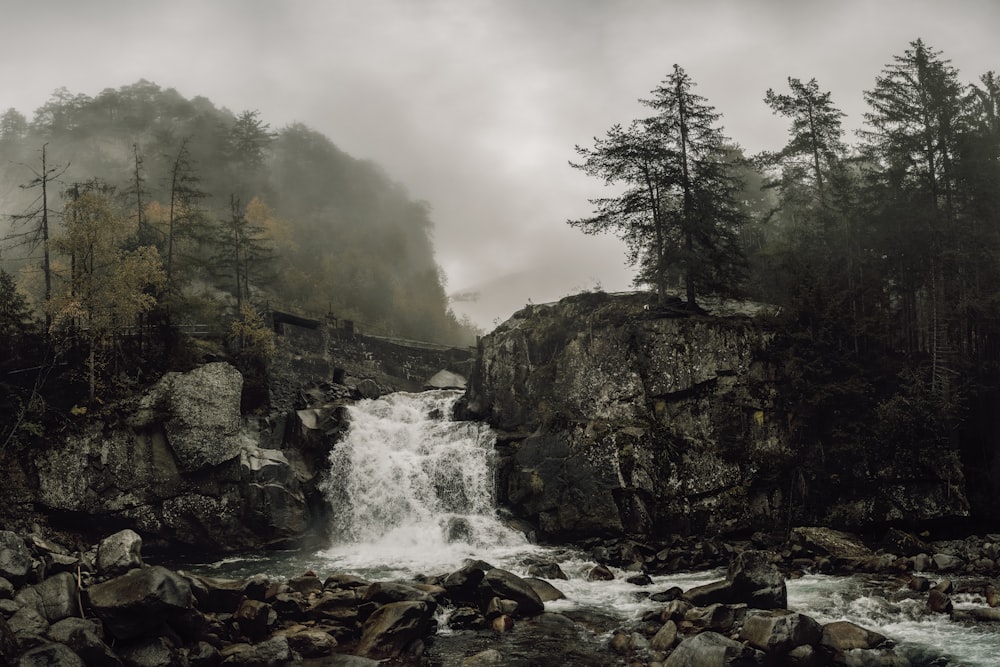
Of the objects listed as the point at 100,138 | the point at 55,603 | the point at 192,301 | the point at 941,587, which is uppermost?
the point at 100,138

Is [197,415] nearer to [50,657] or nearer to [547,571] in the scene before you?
[547,571]

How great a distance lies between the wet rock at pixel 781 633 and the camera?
13.2m

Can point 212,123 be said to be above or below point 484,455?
above

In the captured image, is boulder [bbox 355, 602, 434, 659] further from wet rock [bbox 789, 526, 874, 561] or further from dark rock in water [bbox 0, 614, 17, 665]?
wet rock [bbox 789, 526, 874, 561]

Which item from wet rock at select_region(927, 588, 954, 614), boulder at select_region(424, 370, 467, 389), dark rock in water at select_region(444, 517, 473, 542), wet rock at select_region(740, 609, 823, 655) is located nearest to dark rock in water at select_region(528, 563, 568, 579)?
dark rock in water at select_region(444, 517, 473, 542)

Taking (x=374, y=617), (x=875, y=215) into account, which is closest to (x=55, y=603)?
(x=374, y=617)

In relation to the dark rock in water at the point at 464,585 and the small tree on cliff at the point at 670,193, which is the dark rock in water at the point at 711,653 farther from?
→ the small tree on cliff at the point at 670,193

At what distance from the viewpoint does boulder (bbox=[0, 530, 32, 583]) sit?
44.8 feet

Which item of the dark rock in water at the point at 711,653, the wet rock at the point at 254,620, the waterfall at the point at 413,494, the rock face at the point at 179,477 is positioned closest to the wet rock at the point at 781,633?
the dark rock in water at the point at 711,653

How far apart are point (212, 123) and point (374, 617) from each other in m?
84.0

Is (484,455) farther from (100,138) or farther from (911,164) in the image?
(100,138)

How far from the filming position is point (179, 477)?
86.7ft

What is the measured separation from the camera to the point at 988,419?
27.3 metres

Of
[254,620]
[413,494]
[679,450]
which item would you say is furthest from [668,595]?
[413,494]
